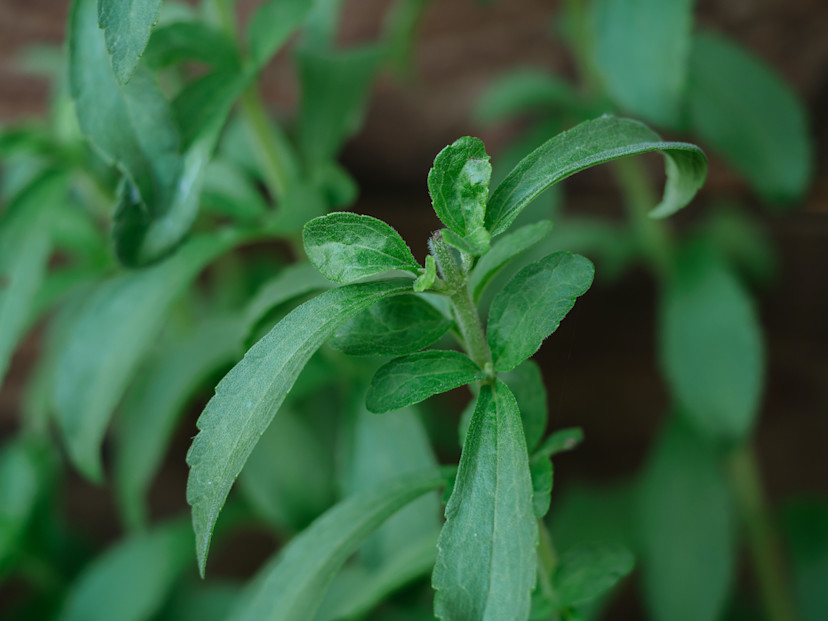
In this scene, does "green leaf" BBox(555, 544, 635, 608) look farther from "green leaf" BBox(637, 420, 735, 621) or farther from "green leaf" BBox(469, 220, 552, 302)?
"green leaf" BBox(637, 420, 735, 621)

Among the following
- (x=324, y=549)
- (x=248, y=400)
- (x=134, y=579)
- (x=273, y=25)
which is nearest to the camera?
(x=248, y=400)

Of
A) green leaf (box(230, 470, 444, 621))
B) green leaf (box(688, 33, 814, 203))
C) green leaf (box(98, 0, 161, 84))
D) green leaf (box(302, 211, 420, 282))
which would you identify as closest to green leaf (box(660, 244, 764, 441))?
green leaf (box(688, 33, 814, 203))

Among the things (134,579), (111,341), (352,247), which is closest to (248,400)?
(352,247)

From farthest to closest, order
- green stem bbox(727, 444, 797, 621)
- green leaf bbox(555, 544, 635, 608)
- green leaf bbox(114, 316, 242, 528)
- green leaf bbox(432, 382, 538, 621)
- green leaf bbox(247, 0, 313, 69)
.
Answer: green stem bbox(727, 444, 797, 621) < green leaf bbox(114, 316, 242, 528) < green leaf bbox(247, 0, 313, 69) < green leaf bbox(555, 544, 635, 608) < green leaf bbox(432, 382, 538, 621)

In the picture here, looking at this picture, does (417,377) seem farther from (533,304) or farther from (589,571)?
(589,571)

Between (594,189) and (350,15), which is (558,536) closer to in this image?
(594,189)

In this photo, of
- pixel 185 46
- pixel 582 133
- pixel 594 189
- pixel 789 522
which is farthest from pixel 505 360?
pixel 594 189
